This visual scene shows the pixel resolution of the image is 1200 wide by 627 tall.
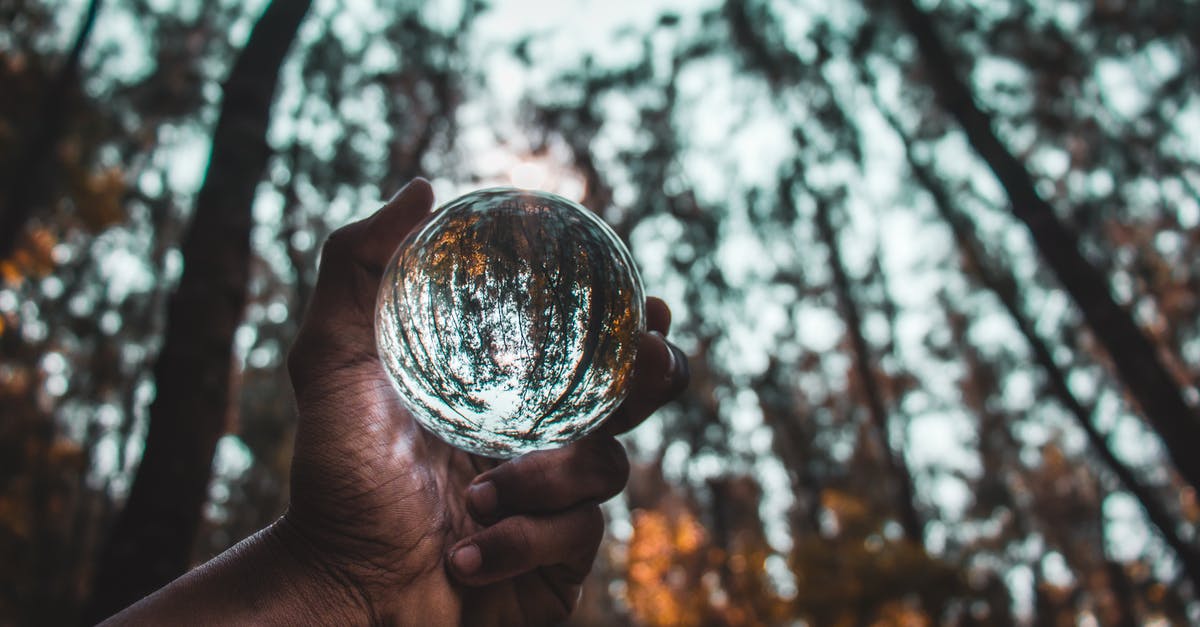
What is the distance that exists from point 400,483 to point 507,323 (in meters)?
0.53

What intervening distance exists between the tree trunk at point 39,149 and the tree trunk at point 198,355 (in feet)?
13.7

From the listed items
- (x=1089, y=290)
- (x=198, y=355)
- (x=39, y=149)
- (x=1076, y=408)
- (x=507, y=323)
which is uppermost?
(x=507, y=323)

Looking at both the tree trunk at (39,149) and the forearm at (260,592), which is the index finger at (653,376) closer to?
the forearm at (260,592)

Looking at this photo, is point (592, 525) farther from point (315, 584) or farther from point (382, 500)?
point (315, 584)

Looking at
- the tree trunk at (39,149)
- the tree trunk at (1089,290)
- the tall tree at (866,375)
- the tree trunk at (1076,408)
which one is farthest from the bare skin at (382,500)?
the tall tree at (866,375)

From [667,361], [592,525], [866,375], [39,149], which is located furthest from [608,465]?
[866,375]

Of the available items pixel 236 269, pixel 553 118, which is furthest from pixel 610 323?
pixel 553 118

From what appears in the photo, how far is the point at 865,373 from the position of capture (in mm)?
14172

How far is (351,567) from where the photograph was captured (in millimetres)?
1668

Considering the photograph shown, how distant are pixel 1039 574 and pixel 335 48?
31.0m

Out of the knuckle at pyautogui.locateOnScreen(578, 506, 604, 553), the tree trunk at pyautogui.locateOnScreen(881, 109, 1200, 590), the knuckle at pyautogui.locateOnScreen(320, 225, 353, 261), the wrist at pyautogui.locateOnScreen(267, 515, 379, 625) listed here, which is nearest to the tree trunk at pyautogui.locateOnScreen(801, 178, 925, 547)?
the tree trunk at pyautogui.locateOnScreen(881, 109, 1200, 590)

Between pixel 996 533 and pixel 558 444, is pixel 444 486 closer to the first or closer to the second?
pixel 558 444

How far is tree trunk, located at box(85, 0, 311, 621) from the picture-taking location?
2.84 m

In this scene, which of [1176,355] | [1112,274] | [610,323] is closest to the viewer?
[610,323]
